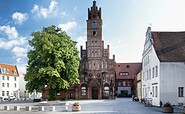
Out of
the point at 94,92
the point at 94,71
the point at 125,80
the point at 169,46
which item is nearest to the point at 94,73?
the point at 94,71

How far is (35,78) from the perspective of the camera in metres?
41.1

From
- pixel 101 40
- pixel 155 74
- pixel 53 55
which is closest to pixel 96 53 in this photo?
pixel 101 40

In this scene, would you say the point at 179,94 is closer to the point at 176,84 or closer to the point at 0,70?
the point at 176,84

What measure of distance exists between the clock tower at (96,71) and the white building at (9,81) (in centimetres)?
1936

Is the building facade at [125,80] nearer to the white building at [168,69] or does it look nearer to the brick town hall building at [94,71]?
the brick town hall building at [94,71]

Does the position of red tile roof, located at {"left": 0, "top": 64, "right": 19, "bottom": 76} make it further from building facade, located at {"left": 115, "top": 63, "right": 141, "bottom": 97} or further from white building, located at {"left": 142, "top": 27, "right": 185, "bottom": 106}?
white building, located at {"left": 142, "top": 27, "right": 185, "bottom": 106}

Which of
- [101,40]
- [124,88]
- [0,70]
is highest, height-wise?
[101,40]

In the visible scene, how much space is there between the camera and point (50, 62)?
40.9 m

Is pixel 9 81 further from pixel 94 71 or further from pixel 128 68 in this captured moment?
pixel 128 68

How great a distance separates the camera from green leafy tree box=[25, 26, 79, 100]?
40.1 metres

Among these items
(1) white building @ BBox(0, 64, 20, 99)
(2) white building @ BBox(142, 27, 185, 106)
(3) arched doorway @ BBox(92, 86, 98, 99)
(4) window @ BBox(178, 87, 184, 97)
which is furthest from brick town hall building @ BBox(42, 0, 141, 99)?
(4) window @ BBox(178, 87, 184, 97)

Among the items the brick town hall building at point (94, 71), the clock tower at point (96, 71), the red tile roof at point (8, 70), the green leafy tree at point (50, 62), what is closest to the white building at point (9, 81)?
the red tile roof at point (8, 70)

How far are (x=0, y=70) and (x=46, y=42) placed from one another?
29.8 m

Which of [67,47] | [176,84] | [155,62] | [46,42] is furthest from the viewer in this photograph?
[67,47]
